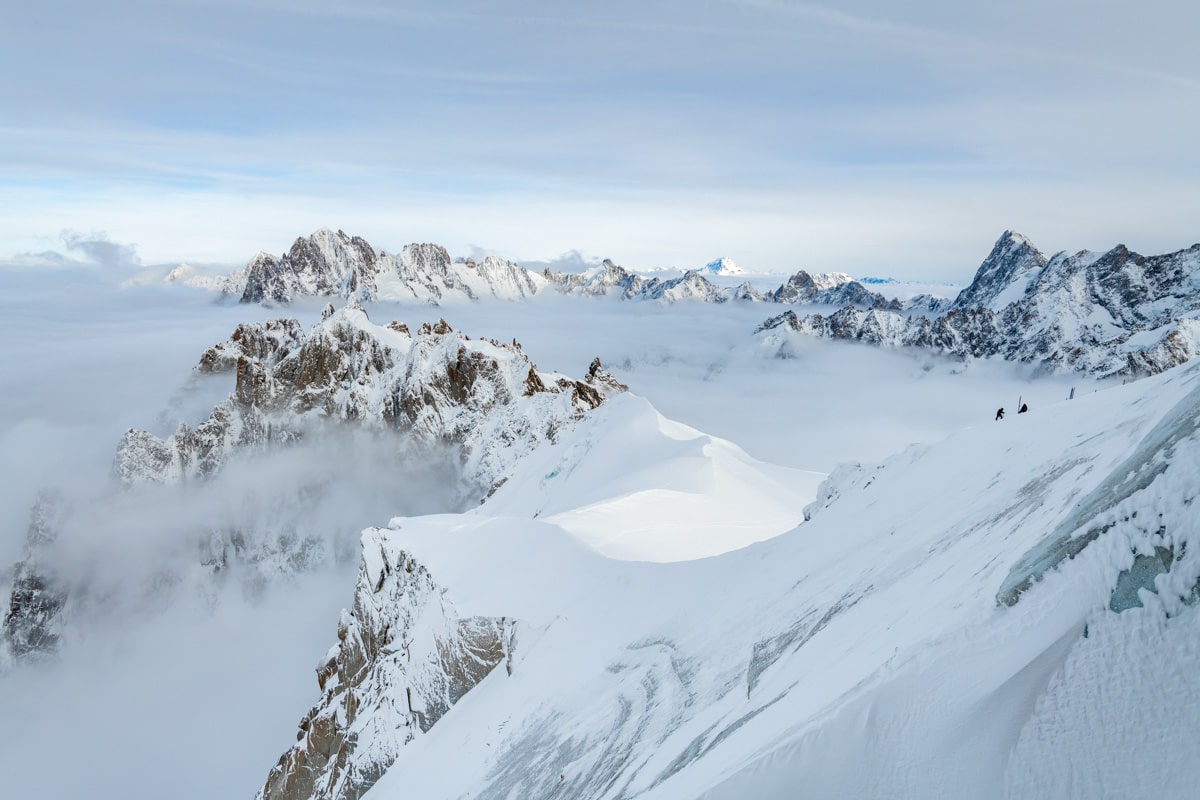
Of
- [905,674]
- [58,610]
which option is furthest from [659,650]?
[58,610]

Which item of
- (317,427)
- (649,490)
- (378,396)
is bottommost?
(317,427)

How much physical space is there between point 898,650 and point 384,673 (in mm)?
38180

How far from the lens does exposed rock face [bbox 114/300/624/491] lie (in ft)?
445

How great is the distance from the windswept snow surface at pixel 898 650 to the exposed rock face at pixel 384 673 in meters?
1.49

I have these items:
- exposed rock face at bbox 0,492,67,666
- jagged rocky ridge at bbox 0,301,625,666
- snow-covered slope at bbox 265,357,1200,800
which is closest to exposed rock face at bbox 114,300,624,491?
jagged rocky ridge at bbox 0,301,625,666

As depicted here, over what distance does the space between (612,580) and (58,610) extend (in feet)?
763

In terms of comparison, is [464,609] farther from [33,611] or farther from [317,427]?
[33,611]

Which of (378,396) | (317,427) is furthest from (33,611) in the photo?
(378,396)

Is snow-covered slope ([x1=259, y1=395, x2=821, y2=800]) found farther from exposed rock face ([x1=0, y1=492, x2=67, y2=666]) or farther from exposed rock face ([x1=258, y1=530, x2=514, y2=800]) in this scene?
exposed rock face ([x1=0, y1=492, x2=67, y2=666])

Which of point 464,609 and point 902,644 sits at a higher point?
point 902,644

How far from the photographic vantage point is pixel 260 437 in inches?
7165

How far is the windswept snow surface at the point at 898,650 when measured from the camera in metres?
5.69

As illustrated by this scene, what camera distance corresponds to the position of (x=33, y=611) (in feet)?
591

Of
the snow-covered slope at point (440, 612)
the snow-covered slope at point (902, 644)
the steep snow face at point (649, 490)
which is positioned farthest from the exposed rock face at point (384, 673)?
the steep snow face at point (649, 490)
